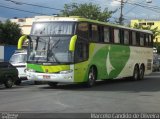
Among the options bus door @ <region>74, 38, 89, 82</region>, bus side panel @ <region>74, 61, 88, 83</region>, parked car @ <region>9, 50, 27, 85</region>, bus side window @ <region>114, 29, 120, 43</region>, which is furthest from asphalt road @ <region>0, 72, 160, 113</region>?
parked car @ <region>9, 50, 27, 85</region>

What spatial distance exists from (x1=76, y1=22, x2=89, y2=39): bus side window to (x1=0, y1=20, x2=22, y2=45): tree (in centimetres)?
4114

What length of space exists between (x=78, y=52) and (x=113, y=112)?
9285mm

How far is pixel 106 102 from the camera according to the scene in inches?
677

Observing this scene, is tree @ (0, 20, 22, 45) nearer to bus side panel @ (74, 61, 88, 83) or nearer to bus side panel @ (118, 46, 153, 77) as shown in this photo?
bus side panel @ (118, 46, 153, 77)

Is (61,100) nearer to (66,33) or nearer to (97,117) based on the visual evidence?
(97,117)

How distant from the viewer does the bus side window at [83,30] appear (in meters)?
23.6

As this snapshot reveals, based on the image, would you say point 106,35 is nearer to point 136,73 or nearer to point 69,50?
point 69,50

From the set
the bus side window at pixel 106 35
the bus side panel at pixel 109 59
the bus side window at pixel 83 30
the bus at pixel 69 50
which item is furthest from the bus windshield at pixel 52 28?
the bus side window at pixel 106 35

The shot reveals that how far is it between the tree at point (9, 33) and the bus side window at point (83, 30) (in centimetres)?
4114

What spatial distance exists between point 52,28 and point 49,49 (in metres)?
1.18

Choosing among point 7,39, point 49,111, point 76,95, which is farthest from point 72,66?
point 7,39

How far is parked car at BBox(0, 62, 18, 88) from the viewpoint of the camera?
2542 centimetres

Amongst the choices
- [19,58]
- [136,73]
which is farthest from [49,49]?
[136,73]

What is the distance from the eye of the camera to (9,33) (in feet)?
212
